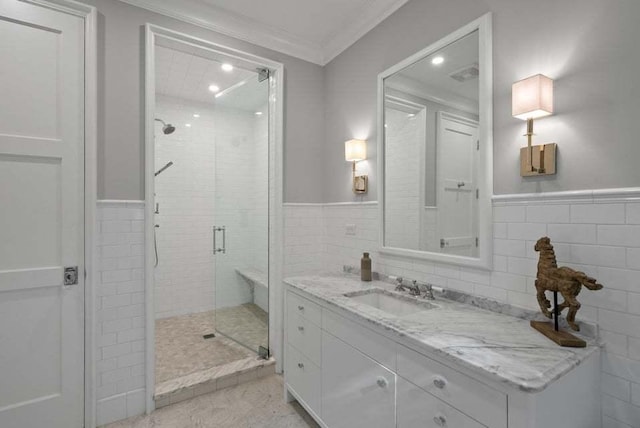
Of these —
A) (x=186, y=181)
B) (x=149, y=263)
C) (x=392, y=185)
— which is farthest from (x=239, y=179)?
(x=392, y=185)

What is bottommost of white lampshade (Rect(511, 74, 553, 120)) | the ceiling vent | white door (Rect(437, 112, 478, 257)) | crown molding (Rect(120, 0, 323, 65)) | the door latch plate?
the door latch plate

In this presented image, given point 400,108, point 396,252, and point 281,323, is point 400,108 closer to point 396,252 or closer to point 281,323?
point 396,252

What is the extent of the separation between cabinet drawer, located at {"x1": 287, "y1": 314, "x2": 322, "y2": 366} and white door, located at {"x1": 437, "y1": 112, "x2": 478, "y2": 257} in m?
0.95

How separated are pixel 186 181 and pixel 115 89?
6.31 feet

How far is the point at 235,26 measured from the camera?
7.82ft

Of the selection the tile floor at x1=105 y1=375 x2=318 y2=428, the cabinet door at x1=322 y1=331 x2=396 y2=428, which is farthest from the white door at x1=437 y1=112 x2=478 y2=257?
the tile floor at x1=105 y1=375 x2=318 y2=428

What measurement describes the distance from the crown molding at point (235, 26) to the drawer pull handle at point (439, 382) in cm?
265

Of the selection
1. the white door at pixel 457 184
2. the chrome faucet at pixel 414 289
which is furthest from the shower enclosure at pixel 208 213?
the white door at pixel 457 184

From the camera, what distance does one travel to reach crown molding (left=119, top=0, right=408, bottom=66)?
2158 millimetres

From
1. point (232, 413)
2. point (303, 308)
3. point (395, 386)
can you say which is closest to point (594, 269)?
point (395, 386)

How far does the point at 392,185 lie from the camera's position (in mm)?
2195

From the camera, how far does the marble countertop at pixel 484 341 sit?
0.95 meters

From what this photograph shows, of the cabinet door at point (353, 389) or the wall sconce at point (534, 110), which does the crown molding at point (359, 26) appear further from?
the cabinet door at point (353, 389)

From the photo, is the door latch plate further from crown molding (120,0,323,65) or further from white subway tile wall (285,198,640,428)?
white subway tile wall (285,198,640,428)
